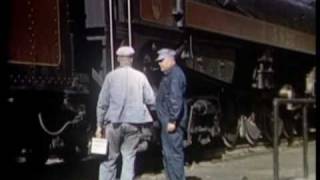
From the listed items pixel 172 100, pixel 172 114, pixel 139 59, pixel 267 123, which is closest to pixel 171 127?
pixel 172 114

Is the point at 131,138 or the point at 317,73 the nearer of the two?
the point at 317,73

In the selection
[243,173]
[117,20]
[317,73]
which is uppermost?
[117,20]

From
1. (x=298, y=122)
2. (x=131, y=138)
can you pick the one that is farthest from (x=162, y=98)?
(x=298, y=122)

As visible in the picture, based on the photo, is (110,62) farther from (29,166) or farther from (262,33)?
(262,33)

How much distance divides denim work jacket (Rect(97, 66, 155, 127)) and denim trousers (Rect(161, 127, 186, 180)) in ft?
1.48

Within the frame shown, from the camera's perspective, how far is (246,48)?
15.4 meters

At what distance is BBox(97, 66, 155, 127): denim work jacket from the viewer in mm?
8930

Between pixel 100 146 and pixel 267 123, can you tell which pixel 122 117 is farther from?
pixel 267 123

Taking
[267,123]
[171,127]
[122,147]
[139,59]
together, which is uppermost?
[139,59]

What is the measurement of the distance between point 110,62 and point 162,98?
0.96 meters

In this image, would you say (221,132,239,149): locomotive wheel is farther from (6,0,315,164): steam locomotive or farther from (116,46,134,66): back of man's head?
(116,46,134,66): back of man's head

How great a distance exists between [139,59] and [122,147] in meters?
2.39

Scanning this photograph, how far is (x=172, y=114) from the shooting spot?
30.5 feet

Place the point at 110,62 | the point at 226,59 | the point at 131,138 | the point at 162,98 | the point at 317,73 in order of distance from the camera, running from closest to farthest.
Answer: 1. the point at 317,73
2. the point at 131,138
3. the point at 162,98
4. the point at 110,62
5. the point at 226,59
